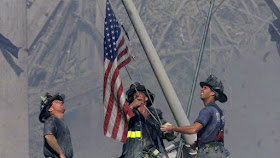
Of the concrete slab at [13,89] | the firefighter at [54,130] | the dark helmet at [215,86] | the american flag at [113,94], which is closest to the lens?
the firefighter at [54,130]

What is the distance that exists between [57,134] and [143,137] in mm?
1217

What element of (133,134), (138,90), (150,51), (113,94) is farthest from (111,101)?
(150,51)

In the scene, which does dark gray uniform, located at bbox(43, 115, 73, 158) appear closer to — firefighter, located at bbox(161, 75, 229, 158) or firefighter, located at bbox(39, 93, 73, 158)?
firefighter, located at bbox(39, 93, 73, 158)

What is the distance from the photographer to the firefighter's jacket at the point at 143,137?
11.0 metres

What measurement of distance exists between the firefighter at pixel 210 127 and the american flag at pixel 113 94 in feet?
2.69

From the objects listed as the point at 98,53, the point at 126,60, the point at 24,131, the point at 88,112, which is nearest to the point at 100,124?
the point at 88,112

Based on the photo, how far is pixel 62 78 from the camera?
79.9ft

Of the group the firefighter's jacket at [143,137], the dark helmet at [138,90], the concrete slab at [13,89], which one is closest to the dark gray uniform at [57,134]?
the firefighter's jacket at [143,137]

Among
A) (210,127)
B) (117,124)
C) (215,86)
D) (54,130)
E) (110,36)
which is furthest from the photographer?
(110,36)

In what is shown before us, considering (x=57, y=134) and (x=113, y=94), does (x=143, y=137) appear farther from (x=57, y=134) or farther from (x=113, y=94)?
(x=57, y=134)

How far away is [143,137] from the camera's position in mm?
11070

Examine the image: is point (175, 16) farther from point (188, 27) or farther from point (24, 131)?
point (24, 131)

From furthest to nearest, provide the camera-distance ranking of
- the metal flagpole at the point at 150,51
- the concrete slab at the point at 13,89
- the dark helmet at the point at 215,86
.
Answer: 1. the concrete slab at the point at 13,89
2. the metal flagpole at the point at 150,51
3. the dark helmet at the point at 215,86

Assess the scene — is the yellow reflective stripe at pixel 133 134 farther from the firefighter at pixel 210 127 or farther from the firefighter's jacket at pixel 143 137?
the firefighter at pixel 210 127
